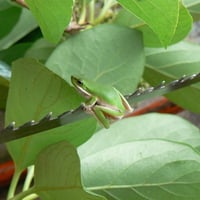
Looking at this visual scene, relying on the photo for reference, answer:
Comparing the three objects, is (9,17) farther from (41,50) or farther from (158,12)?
(158,12)

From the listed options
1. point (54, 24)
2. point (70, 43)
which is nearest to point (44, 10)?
point (54, 24)

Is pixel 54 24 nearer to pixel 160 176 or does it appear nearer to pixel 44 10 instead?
pixel 44 10

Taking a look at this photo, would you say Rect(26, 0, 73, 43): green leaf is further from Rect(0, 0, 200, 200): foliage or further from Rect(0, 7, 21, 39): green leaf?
Rect(0, 7, 21, 39): green leaf

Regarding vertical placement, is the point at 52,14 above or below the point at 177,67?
above

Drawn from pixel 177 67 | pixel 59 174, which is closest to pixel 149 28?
pixel 177 67

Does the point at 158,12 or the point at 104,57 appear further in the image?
the point at 104,57

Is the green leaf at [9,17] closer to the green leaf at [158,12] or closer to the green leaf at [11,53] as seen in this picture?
the green leaf at [11,53]
